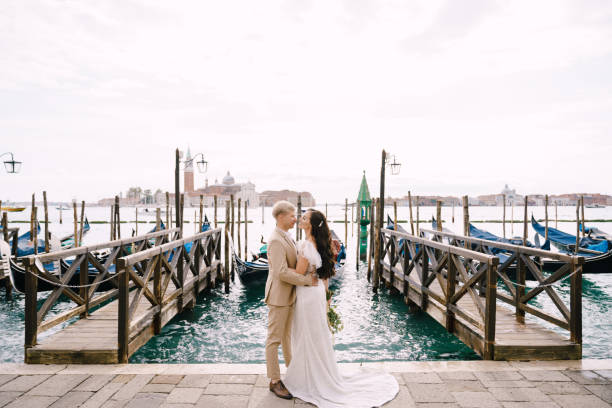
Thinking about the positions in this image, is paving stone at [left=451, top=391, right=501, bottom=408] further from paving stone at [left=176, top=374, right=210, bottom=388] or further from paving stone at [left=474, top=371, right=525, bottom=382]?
paving stone at [left=176, top=374, right=210, bottom=388]

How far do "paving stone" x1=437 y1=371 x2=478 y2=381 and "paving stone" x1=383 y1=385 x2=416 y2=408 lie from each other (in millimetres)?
448

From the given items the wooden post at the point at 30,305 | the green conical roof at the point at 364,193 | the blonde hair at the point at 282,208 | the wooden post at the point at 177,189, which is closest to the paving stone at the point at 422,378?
the blonde hair at the point at 282,208

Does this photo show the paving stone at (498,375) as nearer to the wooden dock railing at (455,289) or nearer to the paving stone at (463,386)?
the paving stone at (463,386)

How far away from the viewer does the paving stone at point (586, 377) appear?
10.6ft

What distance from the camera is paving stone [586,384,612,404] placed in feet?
9.57

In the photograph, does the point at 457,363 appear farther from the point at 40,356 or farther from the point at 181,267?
the point at 181,267

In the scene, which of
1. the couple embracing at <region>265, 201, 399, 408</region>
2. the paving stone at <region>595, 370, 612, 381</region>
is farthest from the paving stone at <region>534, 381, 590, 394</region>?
the couple embracing at <region>265, 201, 399, 408</region>

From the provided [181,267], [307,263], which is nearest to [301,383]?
[307,263]

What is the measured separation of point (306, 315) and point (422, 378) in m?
1.14

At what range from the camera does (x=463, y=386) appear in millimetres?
3166

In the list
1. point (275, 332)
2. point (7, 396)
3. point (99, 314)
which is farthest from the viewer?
point (99, 314)

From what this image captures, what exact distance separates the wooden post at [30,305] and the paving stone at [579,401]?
4.30 m

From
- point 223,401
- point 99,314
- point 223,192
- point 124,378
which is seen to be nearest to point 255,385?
point 223,401

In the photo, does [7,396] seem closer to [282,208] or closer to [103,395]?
[103,395]
